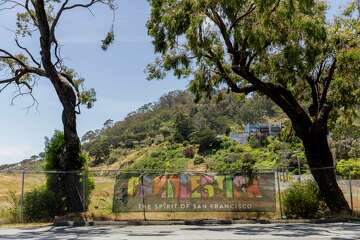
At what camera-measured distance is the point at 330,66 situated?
2155 cm

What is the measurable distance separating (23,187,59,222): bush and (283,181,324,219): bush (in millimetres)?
9322

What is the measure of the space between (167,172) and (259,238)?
7.73m

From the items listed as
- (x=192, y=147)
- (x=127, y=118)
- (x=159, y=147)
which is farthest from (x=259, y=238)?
(x=127, y=118)

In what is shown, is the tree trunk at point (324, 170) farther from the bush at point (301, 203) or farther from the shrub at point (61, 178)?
the shrub at point (61, 178)

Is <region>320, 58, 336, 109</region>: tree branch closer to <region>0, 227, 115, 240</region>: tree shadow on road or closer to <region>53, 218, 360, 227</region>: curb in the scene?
<region>53, 218, 360, 227</region>: curb

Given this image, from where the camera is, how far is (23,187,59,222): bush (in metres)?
20.4

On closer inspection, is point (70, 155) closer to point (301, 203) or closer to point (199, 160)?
point (301, 203)

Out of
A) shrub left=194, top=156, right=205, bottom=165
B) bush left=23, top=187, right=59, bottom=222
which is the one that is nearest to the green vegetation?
shrub left=194, top=156, right=205, bottom=165

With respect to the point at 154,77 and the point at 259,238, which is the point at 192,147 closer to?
the point at 154,77

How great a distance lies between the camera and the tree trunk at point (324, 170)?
67.5 feet

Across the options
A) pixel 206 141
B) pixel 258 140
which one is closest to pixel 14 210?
pixel 258 140

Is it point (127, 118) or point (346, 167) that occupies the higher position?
point (127, 118)

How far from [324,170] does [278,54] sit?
517 cm

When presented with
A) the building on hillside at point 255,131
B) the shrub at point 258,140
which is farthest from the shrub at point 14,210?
the building on hillside at point 255,131
